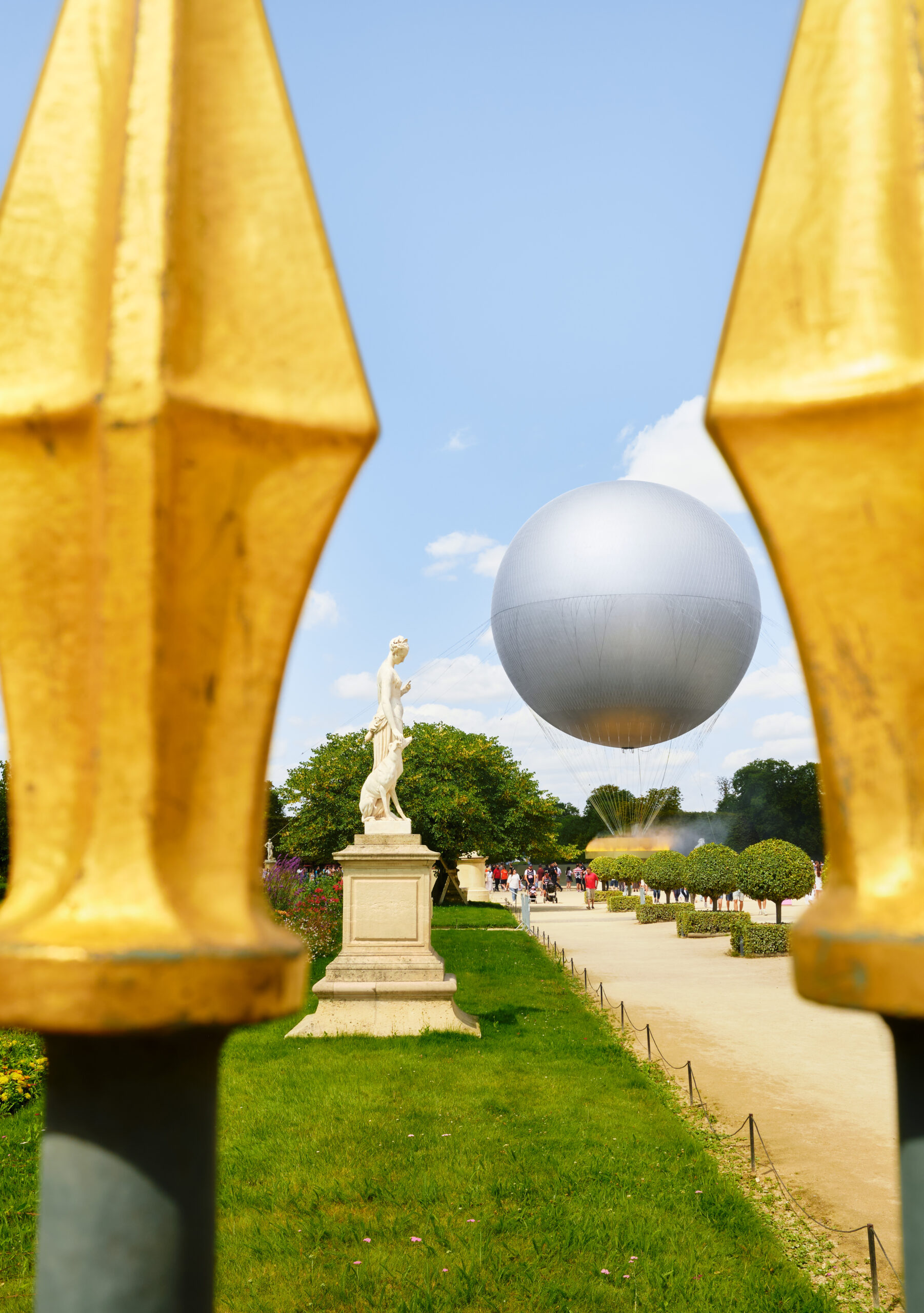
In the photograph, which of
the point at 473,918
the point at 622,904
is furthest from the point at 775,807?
the point at 473,918

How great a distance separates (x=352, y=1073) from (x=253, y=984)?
8630 millimetres

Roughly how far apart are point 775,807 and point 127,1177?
6886 cm

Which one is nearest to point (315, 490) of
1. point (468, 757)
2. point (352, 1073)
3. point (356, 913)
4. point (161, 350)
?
point (161, 350)

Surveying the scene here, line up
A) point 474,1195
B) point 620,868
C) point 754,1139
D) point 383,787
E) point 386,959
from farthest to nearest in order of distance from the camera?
1. point 620,868
2. point 383,787
3. point 386,959
4. point 754,1139
5. point 474,1195

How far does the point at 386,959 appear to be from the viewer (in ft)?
35.7

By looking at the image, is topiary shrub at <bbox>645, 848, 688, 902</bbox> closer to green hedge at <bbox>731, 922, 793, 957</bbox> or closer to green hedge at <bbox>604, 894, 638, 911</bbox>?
green hedge at <bbox>604, 894, 638, 911</bbox>

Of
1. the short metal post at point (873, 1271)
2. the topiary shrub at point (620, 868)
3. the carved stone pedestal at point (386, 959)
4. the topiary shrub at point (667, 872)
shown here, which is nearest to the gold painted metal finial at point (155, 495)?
the short metal post at point (873, 1271)

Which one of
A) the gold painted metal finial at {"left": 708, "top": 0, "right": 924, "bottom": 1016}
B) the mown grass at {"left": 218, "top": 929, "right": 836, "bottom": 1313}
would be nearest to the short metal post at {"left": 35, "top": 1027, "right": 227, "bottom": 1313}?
the gold painted metal finial at {"left": 708, "top": 0, "right": 924, "bottom": 1016}

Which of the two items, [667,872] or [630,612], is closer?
[667,872]

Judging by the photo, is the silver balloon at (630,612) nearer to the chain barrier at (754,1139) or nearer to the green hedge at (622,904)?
the green hedge at (622,904)

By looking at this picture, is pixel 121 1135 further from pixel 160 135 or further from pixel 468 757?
pixel 468 757

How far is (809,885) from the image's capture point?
20766 millimetres

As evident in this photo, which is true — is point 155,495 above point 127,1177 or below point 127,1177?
above

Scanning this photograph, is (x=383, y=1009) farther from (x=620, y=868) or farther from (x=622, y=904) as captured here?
(x=620, y=868)
